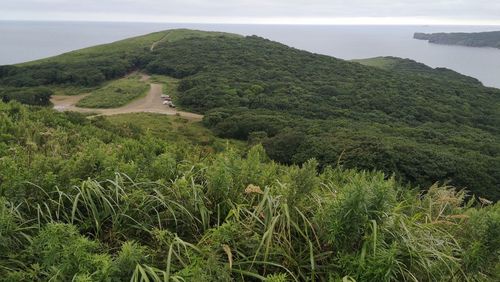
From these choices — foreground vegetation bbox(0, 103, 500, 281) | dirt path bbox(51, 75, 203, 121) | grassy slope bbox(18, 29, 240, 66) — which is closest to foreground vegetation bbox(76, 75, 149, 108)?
dirt path bbox(51, 75, 203, 121)

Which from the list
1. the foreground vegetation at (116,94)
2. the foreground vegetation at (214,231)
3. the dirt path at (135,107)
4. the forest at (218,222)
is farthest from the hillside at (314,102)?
the foreground vegetation at (214,231)

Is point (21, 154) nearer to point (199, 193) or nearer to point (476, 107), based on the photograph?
point (199, 193)

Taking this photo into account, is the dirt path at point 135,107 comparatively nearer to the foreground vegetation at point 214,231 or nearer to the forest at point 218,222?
the forest at point 218,222

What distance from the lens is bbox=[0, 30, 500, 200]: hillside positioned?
33.9 meters

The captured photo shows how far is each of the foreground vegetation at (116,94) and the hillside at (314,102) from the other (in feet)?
16.2

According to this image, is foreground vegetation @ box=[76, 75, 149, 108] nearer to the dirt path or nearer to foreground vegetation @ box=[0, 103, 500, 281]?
the dirt path

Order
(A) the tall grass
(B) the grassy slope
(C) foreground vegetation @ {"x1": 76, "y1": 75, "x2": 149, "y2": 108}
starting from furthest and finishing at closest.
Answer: (B) the grassy slope
(C) foreground vegetation @ {"x1": 76, "y1": 75, "x2": 149, "y2": 108}
(A) the tall grass

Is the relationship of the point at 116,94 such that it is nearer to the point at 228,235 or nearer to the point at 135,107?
the point at 135,107

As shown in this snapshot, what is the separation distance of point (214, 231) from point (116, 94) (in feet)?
176

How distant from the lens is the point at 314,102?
57344mm

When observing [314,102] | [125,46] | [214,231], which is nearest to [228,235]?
[214,231]

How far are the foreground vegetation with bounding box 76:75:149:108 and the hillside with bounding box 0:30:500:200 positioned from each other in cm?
493

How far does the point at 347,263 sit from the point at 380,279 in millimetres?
227

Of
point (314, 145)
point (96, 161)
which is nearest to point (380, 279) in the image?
point (96, 161)
